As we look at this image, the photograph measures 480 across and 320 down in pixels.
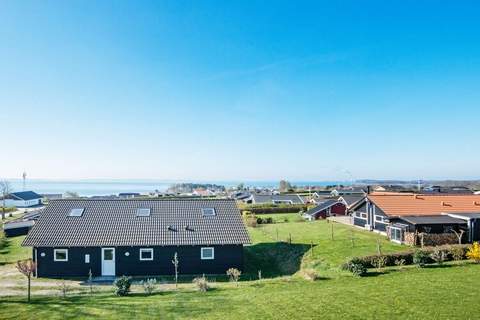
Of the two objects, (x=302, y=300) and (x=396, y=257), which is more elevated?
(x=396, y=257)

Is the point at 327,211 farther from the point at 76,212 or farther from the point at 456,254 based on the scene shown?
the point at 76,212

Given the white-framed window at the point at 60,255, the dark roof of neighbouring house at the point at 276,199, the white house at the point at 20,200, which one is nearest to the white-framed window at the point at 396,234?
the white-framed window at the point at 60,255

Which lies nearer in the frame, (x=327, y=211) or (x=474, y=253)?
(x=474, y=253)

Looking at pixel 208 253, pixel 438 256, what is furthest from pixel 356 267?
pixel 208 253

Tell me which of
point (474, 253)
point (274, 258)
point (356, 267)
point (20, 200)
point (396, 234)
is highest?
point (474, 253)

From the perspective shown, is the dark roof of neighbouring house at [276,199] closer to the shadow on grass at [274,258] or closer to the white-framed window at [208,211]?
the shadow on grass at [274,258]

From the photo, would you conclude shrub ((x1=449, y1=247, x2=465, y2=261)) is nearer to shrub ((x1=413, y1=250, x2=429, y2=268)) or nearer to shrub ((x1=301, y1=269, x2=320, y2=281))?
shrub ((x1=413, y1=250, x2=429, y2=268))
